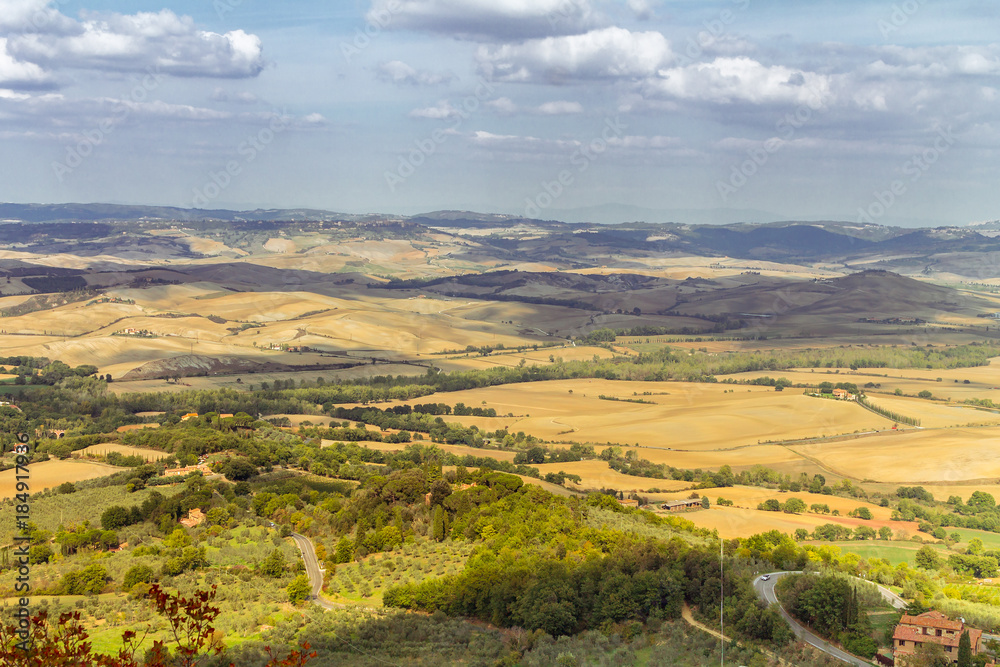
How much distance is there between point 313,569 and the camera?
1751 inches

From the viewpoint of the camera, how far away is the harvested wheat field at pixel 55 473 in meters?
60.0

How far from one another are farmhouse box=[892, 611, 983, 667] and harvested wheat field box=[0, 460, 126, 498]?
5152 cm

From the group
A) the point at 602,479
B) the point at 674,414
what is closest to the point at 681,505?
the point at 602,479

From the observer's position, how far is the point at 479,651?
33.8 m

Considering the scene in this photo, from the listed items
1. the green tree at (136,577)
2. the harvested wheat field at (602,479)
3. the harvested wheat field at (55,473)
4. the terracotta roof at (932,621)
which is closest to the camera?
the terracotta roof at (932,621)

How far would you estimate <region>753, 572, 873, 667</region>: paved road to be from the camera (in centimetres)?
3075

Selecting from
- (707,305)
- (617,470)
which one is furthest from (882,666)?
(707,305)

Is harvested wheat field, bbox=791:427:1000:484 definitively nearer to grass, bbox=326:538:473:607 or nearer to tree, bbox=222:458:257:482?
grass, bbox=326:538:473:607

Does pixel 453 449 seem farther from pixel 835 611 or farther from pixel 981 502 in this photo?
pixel 835 611

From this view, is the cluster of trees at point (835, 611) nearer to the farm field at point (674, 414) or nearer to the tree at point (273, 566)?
the tree at point (273, 566)

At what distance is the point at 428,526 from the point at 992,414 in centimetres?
6568

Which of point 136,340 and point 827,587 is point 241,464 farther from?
→ point 136,340

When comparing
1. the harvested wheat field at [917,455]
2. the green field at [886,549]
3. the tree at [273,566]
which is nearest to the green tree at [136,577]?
the tree at [273,566]

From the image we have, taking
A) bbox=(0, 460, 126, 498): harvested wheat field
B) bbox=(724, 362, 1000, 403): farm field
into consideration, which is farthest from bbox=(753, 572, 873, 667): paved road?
bbox=(724, 362, 1000, 403): farm field
